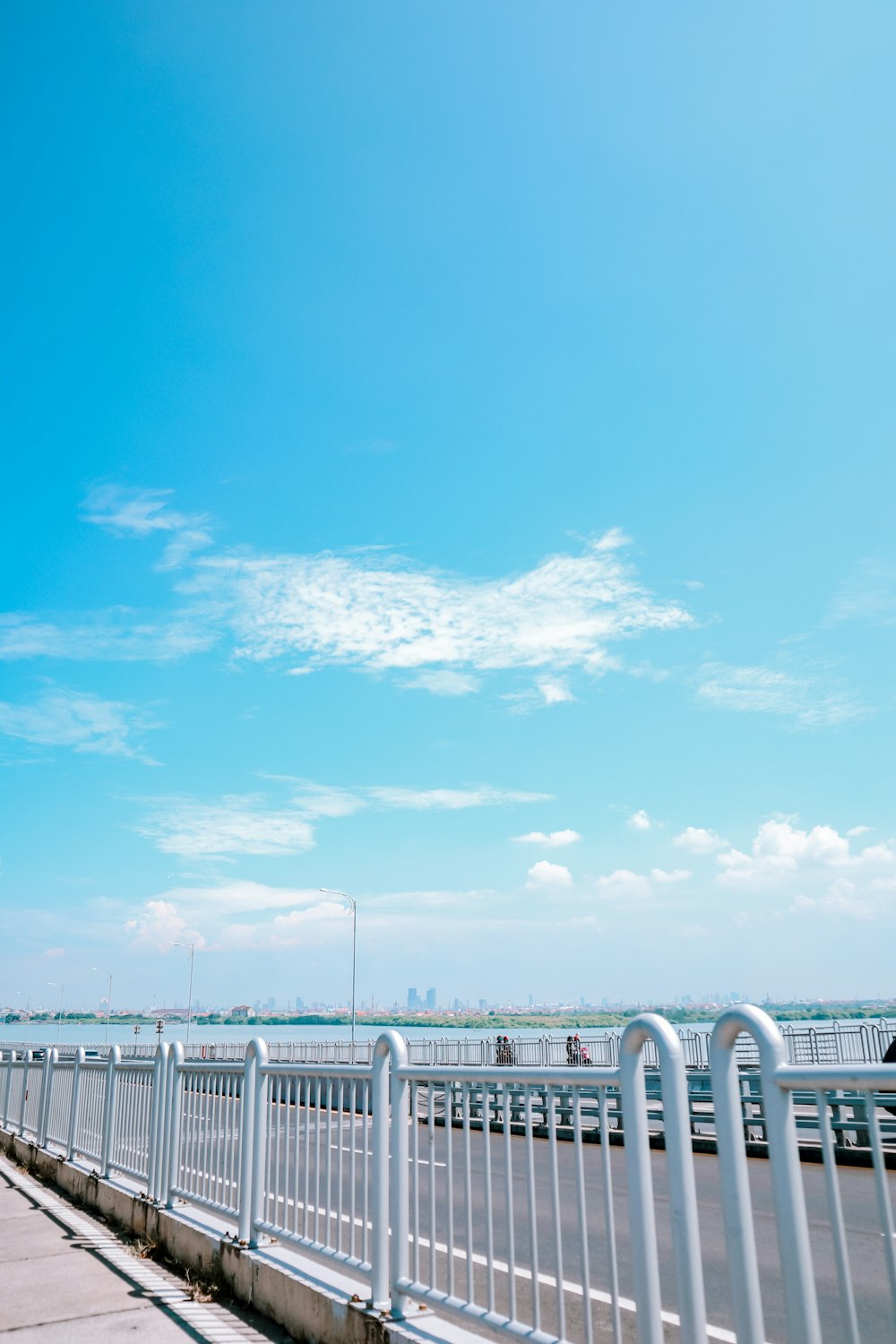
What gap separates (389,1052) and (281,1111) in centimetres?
153

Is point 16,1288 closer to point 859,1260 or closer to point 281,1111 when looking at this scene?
point 281,1111

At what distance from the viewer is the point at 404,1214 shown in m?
4.84

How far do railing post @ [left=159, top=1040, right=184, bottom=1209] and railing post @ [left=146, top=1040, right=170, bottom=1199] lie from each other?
2.3 inches

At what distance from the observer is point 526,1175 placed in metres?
5.05

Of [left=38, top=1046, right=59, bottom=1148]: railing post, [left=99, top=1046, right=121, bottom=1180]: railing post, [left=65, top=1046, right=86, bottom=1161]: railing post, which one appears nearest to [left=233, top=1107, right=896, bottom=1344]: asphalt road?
[left=99, top=1046, right=121, bottom=1180]: railing post

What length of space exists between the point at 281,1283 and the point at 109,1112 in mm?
4749

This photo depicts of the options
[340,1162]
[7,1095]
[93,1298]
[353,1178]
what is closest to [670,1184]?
[353,1178]

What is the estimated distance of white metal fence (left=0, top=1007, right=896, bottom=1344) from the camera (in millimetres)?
2977

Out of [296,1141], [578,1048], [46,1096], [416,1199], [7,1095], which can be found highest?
[296,1141]

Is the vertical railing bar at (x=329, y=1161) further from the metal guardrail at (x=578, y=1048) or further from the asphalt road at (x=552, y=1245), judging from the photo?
the metal guardrail at (x=578, y=1048)

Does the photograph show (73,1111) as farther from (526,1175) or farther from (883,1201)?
(883,1201)

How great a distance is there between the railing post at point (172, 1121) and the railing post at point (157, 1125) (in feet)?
0.19

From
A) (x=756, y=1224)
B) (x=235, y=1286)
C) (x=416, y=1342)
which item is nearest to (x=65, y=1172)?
(x=235, y=1286)

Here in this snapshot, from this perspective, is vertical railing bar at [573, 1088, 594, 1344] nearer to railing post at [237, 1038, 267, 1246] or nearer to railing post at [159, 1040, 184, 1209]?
railing post at [237, 1038, 267, 1246]
